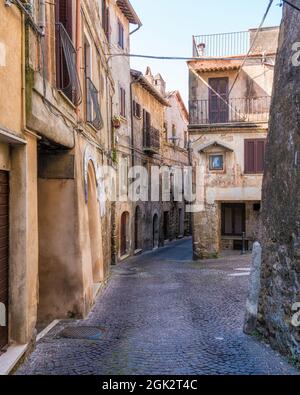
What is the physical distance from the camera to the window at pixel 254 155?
19844mm

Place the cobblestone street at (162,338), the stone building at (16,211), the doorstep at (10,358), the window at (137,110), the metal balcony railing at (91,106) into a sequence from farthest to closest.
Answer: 1. the window at (137,110)
2. the metal balcony railing at (91,106)
3. the cobblestone street at (162,338)
4. the stone building at (16,211)
5. the doorstep at (10,358)

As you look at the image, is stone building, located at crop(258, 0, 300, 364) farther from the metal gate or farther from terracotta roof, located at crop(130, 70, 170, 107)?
terracotta roof, located at crop(130, 70, 170, 107)

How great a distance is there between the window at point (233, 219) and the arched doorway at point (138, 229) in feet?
14.6

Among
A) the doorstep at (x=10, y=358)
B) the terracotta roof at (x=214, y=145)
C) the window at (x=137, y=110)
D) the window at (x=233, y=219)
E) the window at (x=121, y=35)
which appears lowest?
the doorstep at (x=10, y=358)

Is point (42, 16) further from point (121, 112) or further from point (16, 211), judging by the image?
point (121, 112)

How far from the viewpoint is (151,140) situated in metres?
25.5

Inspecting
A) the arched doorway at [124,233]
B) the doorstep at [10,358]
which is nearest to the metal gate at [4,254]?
the doorstep at [10,358]

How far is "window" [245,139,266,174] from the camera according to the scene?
19.8 meters

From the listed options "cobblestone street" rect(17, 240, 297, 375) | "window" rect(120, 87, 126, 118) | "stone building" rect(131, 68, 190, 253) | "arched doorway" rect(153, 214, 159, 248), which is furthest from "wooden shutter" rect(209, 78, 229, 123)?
"cobblestone street" rect(17, 240, 297, 375)

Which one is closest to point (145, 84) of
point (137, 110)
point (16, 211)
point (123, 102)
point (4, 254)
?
point (137, 110)

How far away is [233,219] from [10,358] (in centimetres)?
1744

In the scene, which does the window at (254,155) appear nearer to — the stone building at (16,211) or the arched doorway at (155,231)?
the arched doorway at (155,231)

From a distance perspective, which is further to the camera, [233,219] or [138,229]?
[138,229]
